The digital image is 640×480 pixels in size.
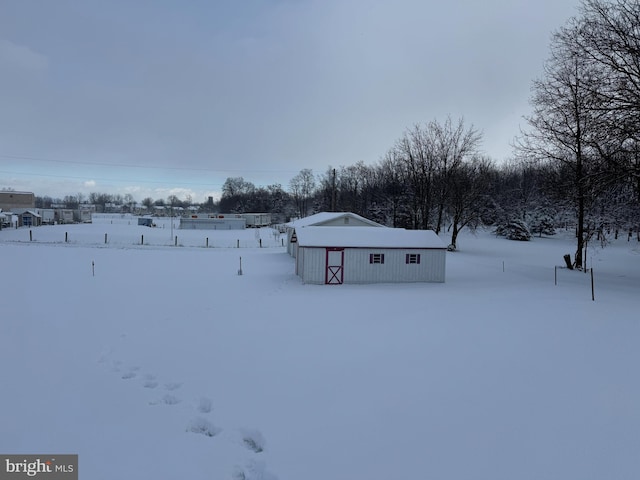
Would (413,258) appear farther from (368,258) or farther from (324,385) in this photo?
(324,385)

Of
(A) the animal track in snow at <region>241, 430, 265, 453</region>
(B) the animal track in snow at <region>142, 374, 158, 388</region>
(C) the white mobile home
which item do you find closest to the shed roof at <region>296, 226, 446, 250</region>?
(B) the animal track in snow at <region>142, 374, 158, 388</region>

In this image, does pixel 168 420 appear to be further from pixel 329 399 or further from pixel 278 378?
pixel 329 399

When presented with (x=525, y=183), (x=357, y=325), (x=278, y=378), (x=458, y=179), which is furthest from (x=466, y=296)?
(x=525, y=183)

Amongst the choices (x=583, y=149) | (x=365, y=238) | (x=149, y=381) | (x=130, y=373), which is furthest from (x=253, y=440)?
(x=583, y=149)

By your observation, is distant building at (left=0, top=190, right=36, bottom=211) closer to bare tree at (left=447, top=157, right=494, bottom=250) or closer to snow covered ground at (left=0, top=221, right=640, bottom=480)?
bare tree at (left=447, top=157, right=494, bottom=250)

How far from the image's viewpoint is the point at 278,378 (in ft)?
22.9

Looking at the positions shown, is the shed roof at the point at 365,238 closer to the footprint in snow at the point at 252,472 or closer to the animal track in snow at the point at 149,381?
the animal track in snow at the point at 149,381

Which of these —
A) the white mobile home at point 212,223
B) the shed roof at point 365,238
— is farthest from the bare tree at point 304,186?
the shed roof at point 365,238

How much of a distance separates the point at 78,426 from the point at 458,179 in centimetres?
3819

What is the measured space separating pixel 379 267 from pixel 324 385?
1183cm

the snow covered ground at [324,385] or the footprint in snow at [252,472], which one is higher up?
the snow covered ground at [324,385]

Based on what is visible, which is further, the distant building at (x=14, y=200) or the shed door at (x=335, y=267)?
the distant building at (x=14, y=200)

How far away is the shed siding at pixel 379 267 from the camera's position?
17.5 meters

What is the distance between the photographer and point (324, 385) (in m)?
6.68
